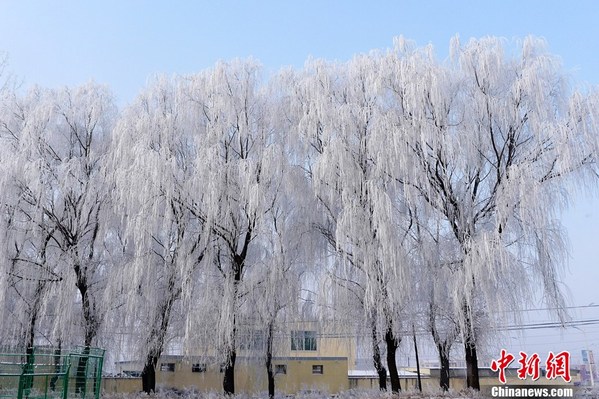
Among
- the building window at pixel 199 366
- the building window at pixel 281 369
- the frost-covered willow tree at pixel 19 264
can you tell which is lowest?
the building window at pixel 281 369

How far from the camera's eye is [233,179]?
41.9 ft

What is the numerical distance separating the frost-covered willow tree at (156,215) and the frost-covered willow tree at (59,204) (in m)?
1.07

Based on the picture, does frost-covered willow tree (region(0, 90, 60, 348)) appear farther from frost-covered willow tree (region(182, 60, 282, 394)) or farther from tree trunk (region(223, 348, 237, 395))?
tree trunk (region(223, 348, 237, 395))

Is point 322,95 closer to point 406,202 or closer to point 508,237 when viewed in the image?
point 406,202

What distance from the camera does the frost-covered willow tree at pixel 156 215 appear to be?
40.5 feet

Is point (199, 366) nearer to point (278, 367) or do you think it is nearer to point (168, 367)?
point (278, 367)

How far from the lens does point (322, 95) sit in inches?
508

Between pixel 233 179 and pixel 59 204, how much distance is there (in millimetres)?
5062

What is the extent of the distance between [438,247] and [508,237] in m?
1.47

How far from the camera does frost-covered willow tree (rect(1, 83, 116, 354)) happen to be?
13367 mm

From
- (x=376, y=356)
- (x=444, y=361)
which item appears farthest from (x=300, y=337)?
(x=444, y=361)

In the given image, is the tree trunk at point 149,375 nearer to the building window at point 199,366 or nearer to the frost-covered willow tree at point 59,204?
the building window at point 199,366

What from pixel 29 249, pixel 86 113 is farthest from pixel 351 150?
pixel 29 249

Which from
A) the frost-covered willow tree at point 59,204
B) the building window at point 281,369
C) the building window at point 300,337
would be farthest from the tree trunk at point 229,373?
the building window at point 281,369
